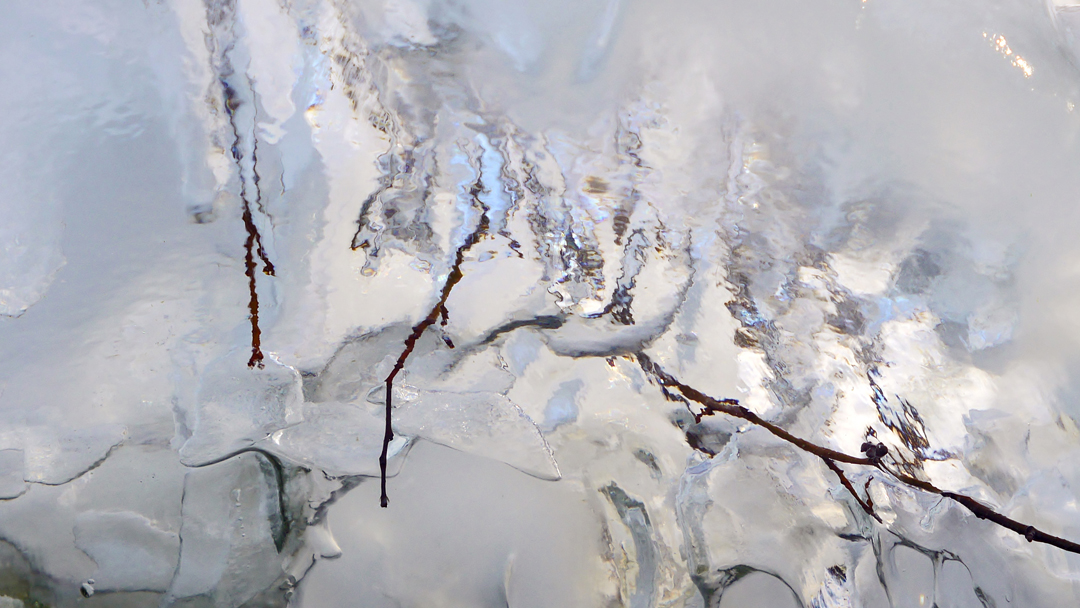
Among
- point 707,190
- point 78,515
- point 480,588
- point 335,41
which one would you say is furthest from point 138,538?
point 707,190

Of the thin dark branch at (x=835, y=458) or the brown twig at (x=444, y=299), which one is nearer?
the thin dark branch at (x=835, y=458)

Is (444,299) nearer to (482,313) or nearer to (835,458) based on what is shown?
(482,313)

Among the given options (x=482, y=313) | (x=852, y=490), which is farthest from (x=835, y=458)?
(x=482, y=313)

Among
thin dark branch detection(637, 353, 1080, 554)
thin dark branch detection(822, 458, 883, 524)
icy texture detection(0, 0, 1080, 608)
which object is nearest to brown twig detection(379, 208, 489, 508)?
icy texture detection(0, 0, 1080, 608)

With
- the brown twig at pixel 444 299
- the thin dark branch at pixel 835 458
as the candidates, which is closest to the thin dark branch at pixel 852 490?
the thin dark branch at pixel 835 458

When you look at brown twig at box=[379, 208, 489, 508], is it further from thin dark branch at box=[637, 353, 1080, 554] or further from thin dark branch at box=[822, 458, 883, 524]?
thin dark branch at box=[822, 458, 883, 524]

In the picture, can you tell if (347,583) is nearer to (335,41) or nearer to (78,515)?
(78,515)

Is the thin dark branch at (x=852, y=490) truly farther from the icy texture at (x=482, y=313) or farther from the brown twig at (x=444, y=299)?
the brown twig at (x=444, y=299)
